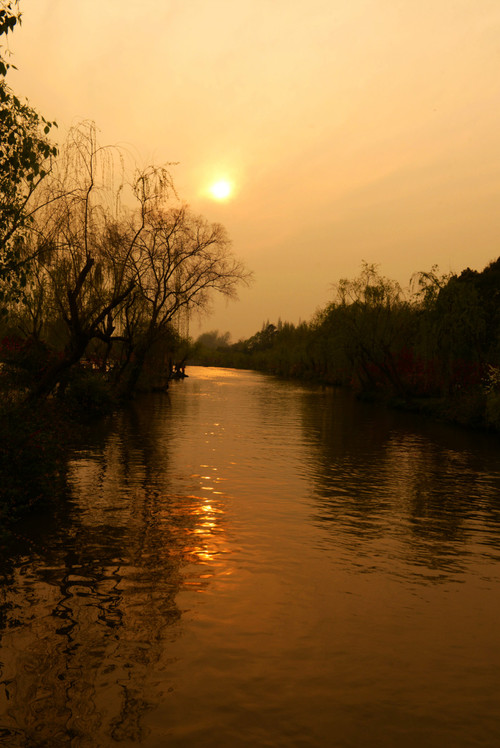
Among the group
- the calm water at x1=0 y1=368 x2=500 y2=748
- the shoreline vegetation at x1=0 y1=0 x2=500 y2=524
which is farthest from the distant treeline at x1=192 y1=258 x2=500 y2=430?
the calm water at x1=0 y1=368 x2=500 y2=748

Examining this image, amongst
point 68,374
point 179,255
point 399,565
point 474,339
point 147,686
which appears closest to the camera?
point 147,686

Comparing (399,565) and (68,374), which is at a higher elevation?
(68,374)

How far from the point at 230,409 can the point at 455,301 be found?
1506 cm

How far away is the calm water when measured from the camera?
18.9 ft

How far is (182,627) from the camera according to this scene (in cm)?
Result: 760

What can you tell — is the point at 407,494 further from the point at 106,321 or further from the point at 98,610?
the point at 106,321

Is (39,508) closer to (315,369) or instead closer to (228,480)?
(228,480)

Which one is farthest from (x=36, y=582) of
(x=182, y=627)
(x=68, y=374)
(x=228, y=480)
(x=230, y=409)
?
(x=230, y=409)

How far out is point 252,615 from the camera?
320 inches

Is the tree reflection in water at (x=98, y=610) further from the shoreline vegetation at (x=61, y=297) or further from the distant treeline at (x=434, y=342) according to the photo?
the distant treeline at (x=434, y=342)

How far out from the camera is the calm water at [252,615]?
577 centimetres

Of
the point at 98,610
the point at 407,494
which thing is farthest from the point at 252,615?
the point at 407,494

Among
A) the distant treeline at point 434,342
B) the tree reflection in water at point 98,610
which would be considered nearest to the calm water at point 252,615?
the tree reflection in water at point 98,610

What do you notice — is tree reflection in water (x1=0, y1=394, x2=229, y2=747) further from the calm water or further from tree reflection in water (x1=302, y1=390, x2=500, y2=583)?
tree reflection in water (x1=302, y1=390, x2=500, y2=583)
